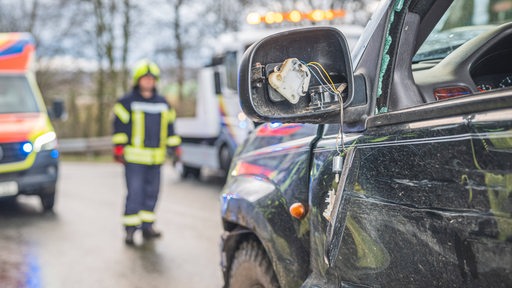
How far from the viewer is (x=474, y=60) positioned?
2.64 metres

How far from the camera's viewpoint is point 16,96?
9289 mm

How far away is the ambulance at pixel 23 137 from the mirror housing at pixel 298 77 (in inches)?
273

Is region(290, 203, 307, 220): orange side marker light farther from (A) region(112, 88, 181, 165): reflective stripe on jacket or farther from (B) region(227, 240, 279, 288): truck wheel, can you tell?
(A) region(112, 88, 181, 165): reflective stripe on jacket

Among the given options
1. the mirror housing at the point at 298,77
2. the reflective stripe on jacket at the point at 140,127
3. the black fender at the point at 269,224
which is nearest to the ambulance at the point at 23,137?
the reflective stripe on jacket at the point at 140,127

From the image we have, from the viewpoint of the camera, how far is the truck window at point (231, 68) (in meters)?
10.8

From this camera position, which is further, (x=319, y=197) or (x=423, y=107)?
(x=319, y=197)

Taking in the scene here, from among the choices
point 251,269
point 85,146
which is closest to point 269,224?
point 251,269

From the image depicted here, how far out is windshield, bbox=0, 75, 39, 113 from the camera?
29.9 feet

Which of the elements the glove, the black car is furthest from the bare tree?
the black car

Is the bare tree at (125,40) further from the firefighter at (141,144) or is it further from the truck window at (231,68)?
the firefighter at (141,144)

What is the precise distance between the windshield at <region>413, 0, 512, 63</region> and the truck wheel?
3.53ft

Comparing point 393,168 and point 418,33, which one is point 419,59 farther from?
point 393,168

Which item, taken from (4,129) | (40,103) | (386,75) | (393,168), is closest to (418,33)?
(386,75)

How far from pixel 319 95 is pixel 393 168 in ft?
1.14
